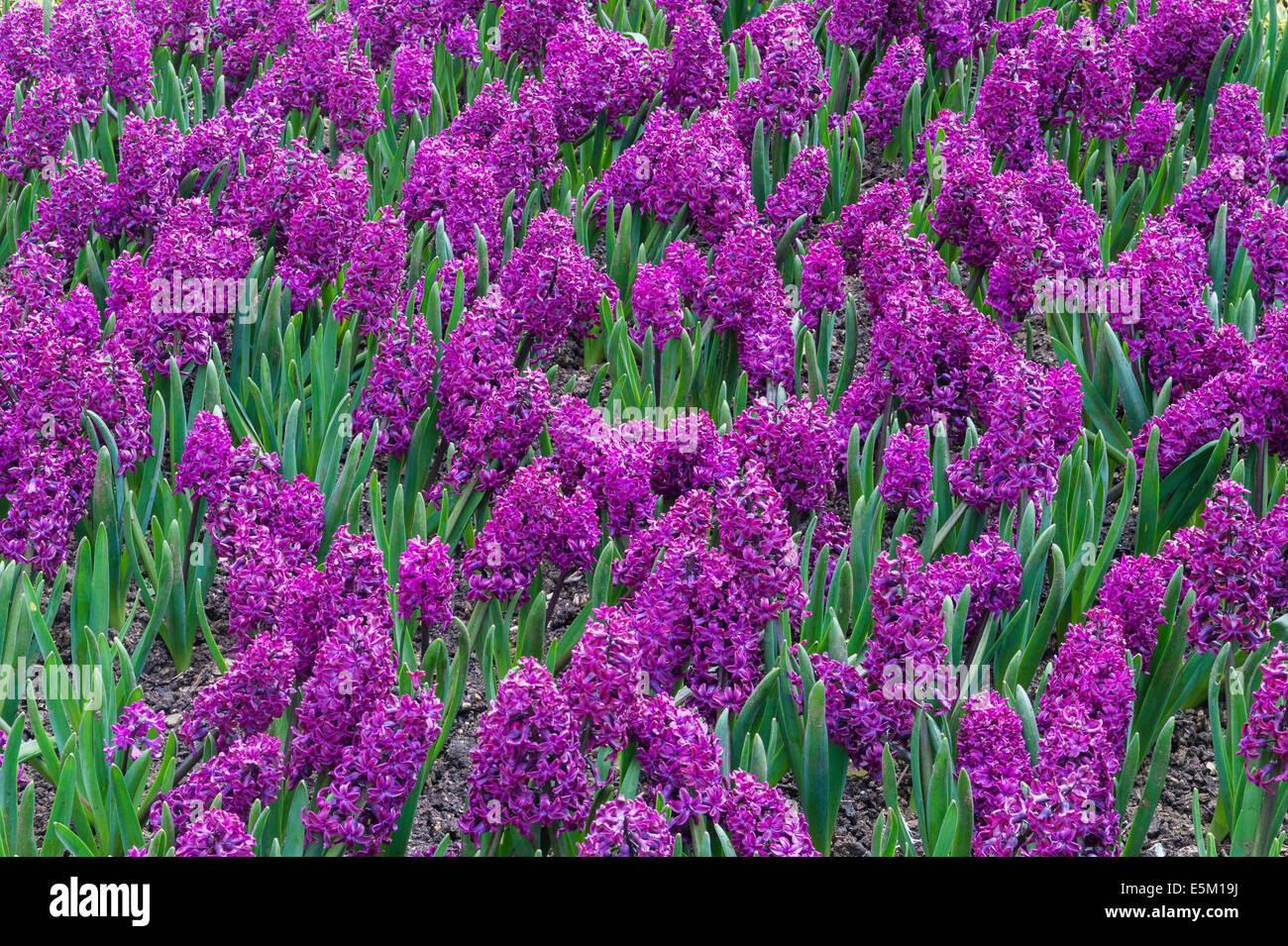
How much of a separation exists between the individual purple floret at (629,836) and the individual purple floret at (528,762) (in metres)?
0.14

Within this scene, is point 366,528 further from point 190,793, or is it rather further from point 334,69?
point 334,69

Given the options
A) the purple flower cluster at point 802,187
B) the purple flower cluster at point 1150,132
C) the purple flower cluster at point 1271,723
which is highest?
the purple flower cluster at point 1150,132

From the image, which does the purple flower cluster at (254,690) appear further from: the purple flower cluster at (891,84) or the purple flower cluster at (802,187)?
the purple flower cluster at (891,84)

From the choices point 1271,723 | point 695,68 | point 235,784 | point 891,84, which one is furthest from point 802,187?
point 235,784

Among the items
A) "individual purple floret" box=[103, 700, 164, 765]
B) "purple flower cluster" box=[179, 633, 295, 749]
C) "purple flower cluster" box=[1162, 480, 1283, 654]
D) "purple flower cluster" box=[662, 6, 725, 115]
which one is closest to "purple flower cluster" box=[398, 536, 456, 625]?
"purple flower cluster" box=[179, 633, 295, 749]

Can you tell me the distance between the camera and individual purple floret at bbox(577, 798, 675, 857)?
2.36 m

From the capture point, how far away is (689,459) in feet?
11.2

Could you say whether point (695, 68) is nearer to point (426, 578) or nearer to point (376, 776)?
point (426, 578)

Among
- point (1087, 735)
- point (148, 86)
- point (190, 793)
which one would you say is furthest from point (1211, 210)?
point (148, 86)

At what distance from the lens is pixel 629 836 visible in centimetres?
237

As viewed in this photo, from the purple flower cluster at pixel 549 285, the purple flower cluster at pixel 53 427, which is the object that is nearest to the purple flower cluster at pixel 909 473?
the purple flower cluster at pixel 549 285

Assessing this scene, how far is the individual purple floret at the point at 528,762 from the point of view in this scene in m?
2.42

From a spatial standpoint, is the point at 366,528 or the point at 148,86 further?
the point at 148,86
